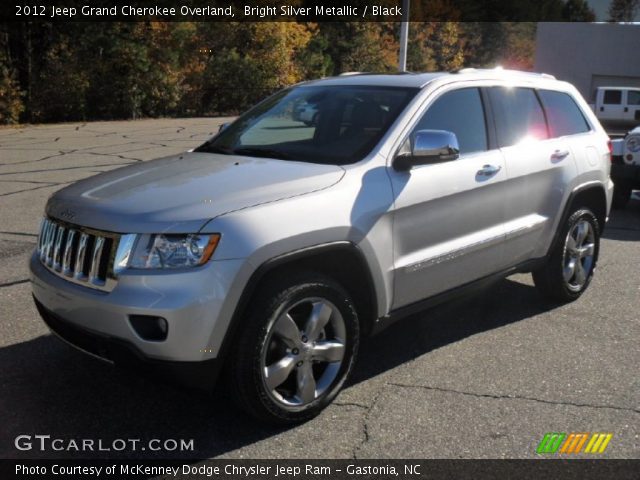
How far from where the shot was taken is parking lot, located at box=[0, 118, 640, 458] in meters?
3.36

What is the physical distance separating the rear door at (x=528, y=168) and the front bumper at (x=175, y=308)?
7.59ft

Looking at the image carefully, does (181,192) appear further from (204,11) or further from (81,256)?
(204,11)

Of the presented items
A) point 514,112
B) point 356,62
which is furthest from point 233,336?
point 356,62

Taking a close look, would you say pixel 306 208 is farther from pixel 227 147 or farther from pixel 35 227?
pixel 35 227

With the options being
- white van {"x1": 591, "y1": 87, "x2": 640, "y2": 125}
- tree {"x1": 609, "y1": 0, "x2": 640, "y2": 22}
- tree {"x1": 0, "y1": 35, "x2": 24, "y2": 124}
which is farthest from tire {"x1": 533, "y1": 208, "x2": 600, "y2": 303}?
tree {"x1": 609, "y1": 0, "x2": 640, "y2": 22}

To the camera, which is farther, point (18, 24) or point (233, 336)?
point (18, 24)

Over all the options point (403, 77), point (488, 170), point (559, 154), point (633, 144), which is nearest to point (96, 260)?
point (403, 77)

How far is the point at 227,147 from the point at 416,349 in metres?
1.83

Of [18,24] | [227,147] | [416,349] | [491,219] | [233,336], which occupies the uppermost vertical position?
[18,24]

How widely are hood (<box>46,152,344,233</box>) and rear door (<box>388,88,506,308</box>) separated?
521 millimetres

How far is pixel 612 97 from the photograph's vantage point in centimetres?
2966

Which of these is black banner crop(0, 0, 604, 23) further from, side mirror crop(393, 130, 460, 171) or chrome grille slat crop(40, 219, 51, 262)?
chrome grille slat crop(40, 219, 51, 262)

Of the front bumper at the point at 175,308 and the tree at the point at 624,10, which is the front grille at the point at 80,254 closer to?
the front bumper at the point at 175,308

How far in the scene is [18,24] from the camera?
2664 centimetres
